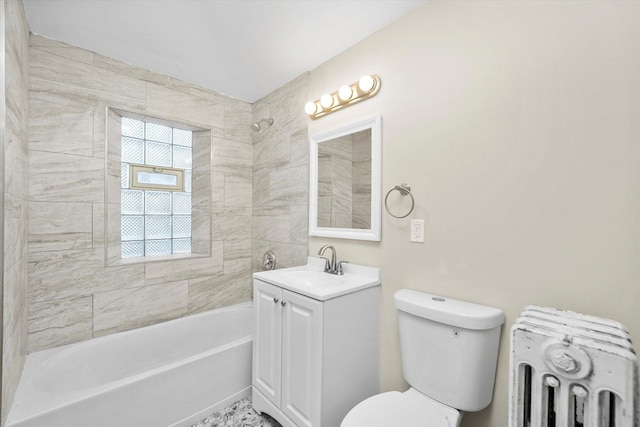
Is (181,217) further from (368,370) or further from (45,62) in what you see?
(368,370)

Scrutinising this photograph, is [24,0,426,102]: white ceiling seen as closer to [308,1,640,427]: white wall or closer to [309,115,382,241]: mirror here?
[308,1,640,427]: white wall

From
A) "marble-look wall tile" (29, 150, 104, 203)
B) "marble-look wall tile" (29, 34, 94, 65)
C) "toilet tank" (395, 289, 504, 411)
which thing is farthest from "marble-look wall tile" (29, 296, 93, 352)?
"toilet tank" (395, 289, 504, 411)

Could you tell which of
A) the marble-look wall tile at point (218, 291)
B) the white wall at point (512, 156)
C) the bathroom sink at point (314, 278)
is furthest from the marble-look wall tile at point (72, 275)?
the white wall at point (512, 156)

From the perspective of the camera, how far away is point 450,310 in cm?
116

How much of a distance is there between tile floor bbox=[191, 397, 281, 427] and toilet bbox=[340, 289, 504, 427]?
89 centimetres

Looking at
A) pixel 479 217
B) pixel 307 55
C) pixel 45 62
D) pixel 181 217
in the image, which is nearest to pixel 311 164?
pixel 307 55

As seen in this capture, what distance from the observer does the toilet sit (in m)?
1.10

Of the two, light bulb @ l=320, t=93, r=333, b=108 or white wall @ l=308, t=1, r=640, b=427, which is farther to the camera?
light bulb @ l=320, t=93, r=333, b=108

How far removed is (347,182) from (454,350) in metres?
1.13

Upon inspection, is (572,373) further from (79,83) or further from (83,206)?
(79,83)

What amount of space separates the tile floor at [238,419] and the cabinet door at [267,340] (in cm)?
20

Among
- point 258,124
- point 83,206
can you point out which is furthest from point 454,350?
point 83,206

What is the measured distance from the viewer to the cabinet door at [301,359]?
1332mm

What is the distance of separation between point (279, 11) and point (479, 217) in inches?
60.6
